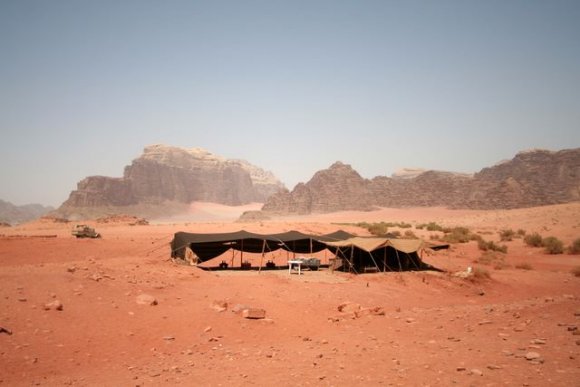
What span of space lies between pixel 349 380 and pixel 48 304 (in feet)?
22.9

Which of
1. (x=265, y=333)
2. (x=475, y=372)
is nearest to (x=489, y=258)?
(x=265, y=333)

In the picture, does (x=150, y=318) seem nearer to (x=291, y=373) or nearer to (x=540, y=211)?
(x=291, y=373)

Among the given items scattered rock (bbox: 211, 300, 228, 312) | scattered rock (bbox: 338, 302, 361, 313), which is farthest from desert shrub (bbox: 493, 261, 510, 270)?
scattered rock (bbox: 211, 300, 228, 312)

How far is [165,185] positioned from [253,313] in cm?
13185

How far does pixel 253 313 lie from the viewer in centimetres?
1045

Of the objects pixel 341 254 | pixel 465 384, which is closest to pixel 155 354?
pixel 465 384

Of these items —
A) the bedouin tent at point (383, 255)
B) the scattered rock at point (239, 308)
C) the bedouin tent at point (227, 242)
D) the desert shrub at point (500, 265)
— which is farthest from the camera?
the desert shrub at point (500, 265)

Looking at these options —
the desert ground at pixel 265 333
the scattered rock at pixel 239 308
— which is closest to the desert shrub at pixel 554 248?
the desert ground at pixel 265 333

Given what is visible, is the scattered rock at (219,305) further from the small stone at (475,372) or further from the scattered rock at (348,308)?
the small stone at (475,372)

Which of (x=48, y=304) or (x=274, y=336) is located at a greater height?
(x=48, y=304)

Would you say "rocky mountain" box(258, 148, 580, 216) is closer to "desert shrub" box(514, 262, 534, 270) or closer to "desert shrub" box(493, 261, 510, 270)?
"desert shrub" box(493, 261, 510, 270)

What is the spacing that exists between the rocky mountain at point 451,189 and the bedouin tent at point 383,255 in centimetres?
6945

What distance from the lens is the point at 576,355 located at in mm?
6812

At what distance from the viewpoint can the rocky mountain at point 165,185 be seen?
104 m
